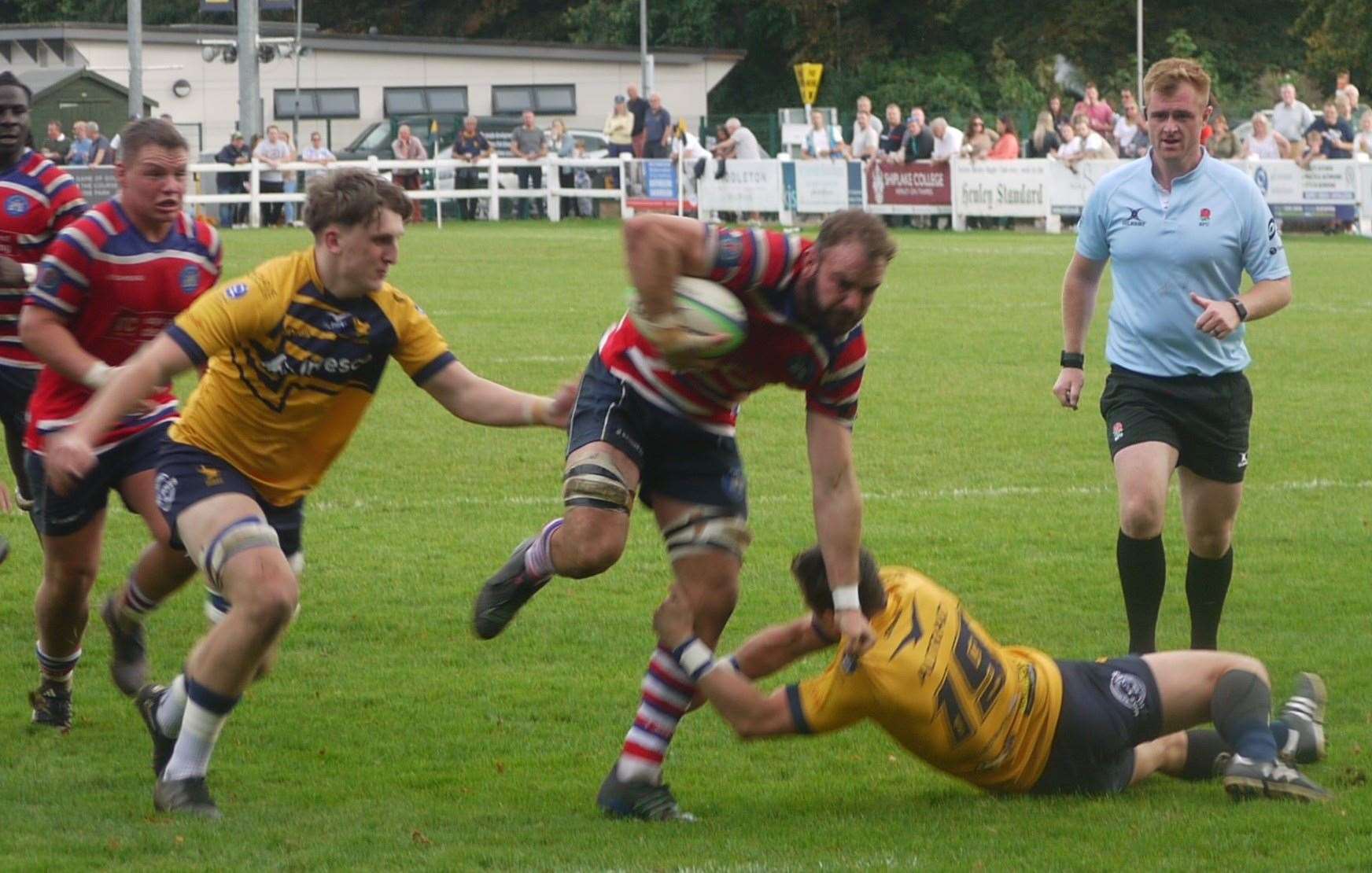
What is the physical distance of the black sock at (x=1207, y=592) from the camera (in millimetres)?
7281

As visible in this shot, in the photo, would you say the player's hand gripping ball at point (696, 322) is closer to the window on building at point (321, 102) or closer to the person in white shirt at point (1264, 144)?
the person in white shirt at point (1264, 144)

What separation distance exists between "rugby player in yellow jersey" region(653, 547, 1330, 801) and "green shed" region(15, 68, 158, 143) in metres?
43.6

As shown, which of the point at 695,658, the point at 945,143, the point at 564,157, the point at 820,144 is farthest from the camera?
the point at 564,157

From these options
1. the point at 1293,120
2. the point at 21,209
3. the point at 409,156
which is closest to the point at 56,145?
the point at 409,156

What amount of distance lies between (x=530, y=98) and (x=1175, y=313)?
4878cm

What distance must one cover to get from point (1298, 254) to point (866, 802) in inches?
830

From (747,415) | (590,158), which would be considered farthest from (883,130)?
(747,415)

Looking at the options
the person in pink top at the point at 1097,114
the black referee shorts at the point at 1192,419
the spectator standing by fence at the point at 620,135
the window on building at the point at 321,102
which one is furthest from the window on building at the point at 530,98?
the black referee shorts at the point at 1192,419

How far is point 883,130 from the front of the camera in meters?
36.8

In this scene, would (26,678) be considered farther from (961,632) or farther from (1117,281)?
(1117,281)

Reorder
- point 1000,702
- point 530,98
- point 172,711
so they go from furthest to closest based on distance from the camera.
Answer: point 530,98
point 172,711
point 1000,702

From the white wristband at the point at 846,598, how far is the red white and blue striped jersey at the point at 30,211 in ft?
12.3

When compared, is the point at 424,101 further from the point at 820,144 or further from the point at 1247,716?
the point at 1247,716

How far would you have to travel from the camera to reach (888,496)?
35.0 feet
